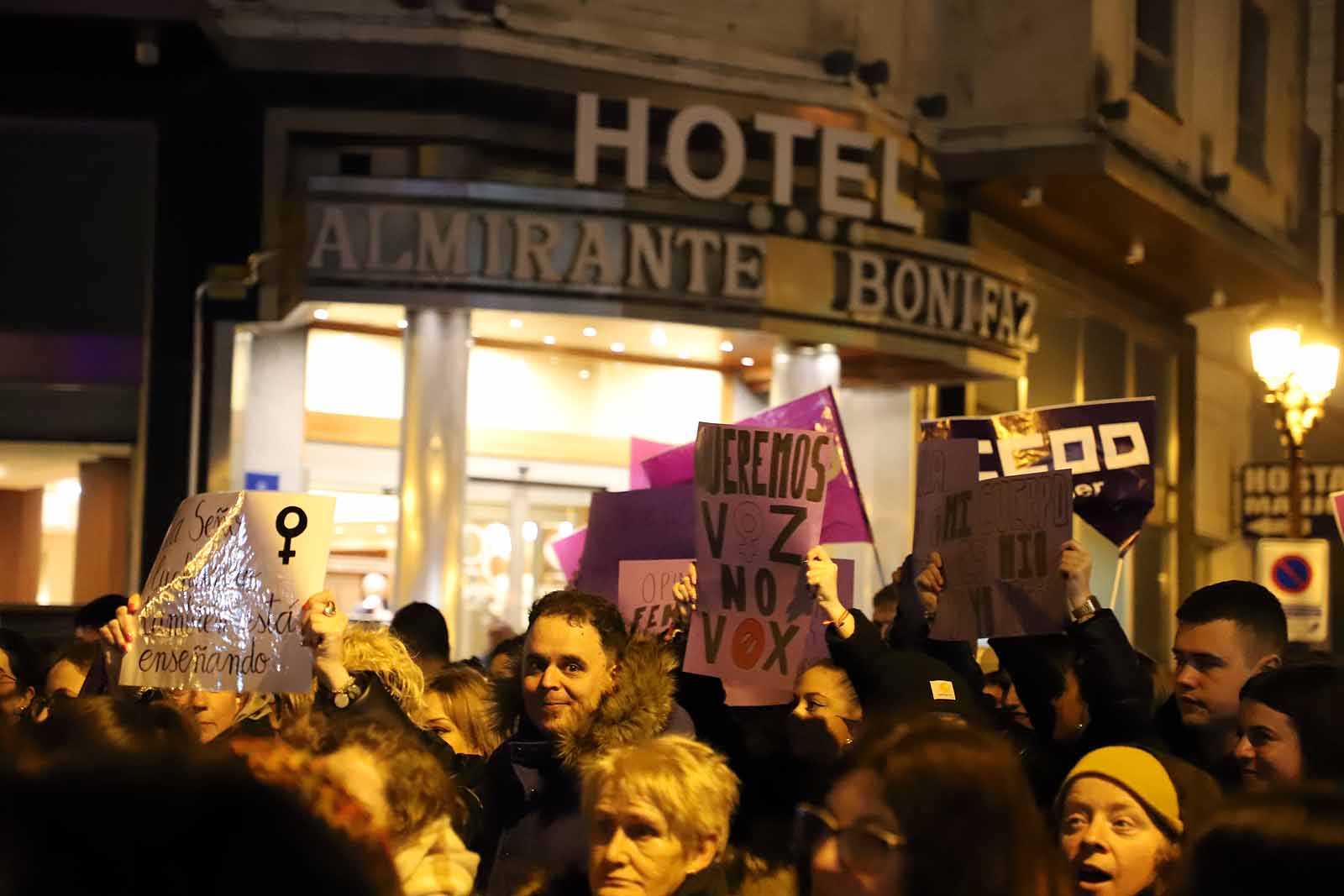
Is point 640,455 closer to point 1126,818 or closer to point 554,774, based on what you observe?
point 554,774

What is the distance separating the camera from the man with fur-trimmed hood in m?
4.82

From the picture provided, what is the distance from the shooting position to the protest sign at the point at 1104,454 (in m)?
7.75

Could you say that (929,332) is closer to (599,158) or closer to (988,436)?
(599,158)

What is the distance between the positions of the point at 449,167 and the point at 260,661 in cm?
1065

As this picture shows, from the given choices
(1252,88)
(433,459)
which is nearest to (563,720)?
(433,459)

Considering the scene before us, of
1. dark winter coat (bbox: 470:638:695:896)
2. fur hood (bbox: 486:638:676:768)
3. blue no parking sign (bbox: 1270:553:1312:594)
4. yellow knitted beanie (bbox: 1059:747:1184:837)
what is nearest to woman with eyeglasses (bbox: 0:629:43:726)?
dark winter coat (bbox: 470:638:695:896)

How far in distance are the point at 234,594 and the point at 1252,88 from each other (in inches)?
828

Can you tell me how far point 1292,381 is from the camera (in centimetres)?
1485

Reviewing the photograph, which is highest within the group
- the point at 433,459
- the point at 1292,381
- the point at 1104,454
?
the point at 1292,381

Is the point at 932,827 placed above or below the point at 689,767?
above

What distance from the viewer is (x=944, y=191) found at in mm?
18641

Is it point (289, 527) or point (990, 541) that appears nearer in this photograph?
point (289, 527)

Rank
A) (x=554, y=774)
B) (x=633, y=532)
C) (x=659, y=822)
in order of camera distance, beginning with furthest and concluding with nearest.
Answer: (x=633, y=532), (x=554, y=774), (x=659, y=822)

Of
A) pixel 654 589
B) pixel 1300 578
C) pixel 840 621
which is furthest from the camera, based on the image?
pixel 1300 578
